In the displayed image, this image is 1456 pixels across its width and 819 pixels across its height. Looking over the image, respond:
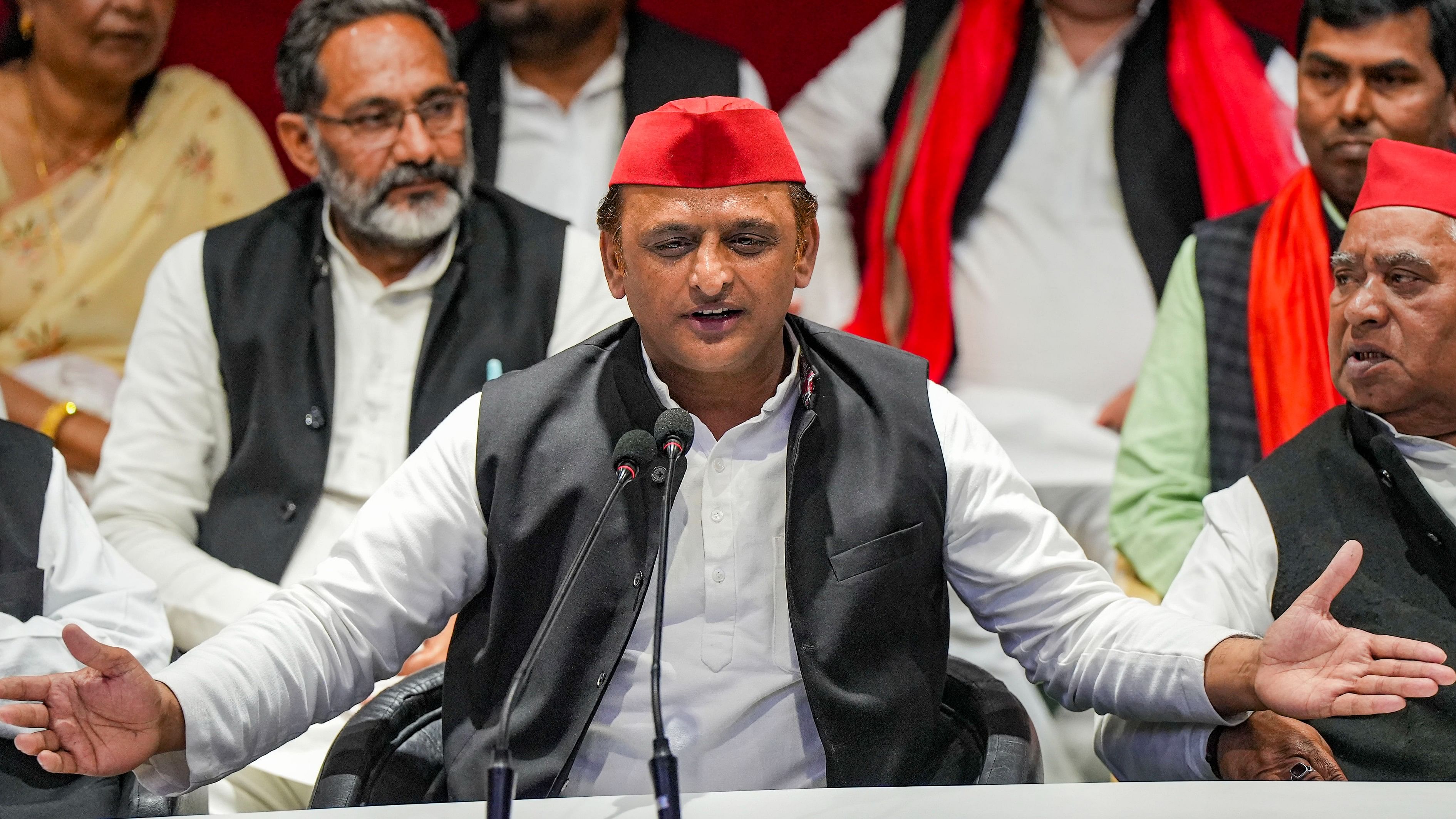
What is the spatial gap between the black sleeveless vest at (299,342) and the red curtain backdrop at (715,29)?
51cm

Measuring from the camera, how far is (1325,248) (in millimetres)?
3092

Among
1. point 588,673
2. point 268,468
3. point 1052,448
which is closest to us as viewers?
point 588,673

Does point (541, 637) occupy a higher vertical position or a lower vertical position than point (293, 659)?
higher

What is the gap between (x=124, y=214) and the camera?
Answer: 11.4 ft

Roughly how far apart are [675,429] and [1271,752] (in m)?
0.97

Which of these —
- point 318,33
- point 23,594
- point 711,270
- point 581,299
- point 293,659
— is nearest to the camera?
point 293,659

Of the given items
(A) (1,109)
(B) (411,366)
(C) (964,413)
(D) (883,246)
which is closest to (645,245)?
(C) (964,413)

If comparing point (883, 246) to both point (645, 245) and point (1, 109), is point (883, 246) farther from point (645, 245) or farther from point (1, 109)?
point (1, 109)

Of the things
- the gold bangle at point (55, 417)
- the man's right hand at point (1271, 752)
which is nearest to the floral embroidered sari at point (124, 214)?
the gold bangle at point (55, 417)

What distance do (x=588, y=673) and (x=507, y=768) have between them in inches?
23.6

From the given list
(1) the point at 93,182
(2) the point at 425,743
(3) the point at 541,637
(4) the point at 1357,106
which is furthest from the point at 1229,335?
(1) the point at 93,182

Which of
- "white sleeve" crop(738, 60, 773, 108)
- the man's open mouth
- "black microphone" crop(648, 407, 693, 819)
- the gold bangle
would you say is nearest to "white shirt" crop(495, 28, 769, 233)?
"white sleeve" crop(738, 60, 773, 108)

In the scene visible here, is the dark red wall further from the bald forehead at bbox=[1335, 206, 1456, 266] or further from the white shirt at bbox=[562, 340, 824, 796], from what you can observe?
the white shirt at bbox=[562, 340, 824, 796]

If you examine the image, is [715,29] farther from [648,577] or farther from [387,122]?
[648,577]
